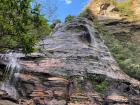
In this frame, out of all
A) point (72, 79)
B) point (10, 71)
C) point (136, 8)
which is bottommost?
point (72, 79)

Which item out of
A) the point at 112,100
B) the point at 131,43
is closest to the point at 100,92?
the point at 112,100

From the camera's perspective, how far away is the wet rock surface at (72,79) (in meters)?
25.5

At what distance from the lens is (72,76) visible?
90.6 feet

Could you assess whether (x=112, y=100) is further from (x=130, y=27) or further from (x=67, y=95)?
(x=130, y=27)

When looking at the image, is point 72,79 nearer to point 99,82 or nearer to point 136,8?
point 99,82

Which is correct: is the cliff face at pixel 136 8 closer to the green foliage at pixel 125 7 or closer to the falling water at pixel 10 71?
the green foliage at pixel 125 7

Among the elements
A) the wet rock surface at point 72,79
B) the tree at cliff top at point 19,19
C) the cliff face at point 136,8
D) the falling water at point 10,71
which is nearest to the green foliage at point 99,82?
the wet rock surface at point 72,79

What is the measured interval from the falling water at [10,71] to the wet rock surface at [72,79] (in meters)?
0.35

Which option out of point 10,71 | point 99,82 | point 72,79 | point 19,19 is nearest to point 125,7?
point 99,82

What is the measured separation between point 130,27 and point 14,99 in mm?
25221

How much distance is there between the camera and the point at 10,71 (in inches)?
1073

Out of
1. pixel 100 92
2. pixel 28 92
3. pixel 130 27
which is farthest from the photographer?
pixel 130 27

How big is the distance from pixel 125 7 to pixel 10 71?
2751 centimetres

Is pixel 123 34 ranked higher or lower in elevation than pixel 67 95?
higher
